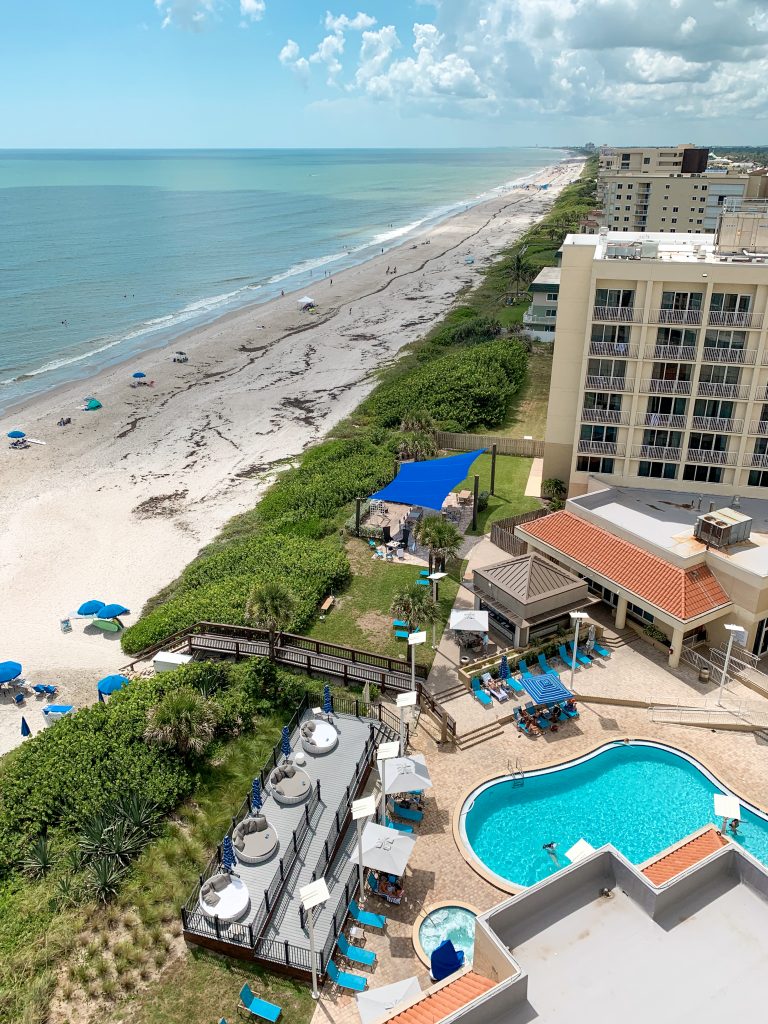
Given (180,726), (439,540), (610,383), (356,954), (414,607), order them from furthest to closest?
(610,383) → (439,540) → (414,607) → (180,726) → (356,954)

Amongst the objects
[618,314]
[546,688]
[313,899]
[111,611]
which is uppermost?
[618,314]

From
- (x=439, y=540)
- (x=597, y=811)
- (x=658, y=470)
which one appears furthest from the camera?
(x=658, y=470)

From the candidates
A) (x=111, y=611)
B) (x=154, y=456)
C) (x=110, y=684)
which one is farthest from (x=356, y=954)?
(x=154, y=456)

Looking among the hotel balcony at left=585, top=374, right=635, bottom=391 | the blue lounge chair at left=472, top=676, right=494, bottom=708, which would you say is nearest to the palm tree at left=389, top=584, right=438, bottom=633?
the blue lounge chair at left=472, top=676, right=494, bottom=708

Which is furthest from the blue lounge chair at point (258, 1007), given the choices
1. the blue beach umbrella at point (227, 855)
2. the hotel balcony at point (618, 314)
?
the hotel balcony at point (618, 314)

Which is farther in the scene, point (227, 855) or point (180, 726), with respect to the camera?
point (180, 726)

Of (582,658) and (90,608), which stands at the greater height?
(582,658)

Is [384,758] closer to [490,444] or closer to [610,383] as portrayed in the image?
[610,383]
